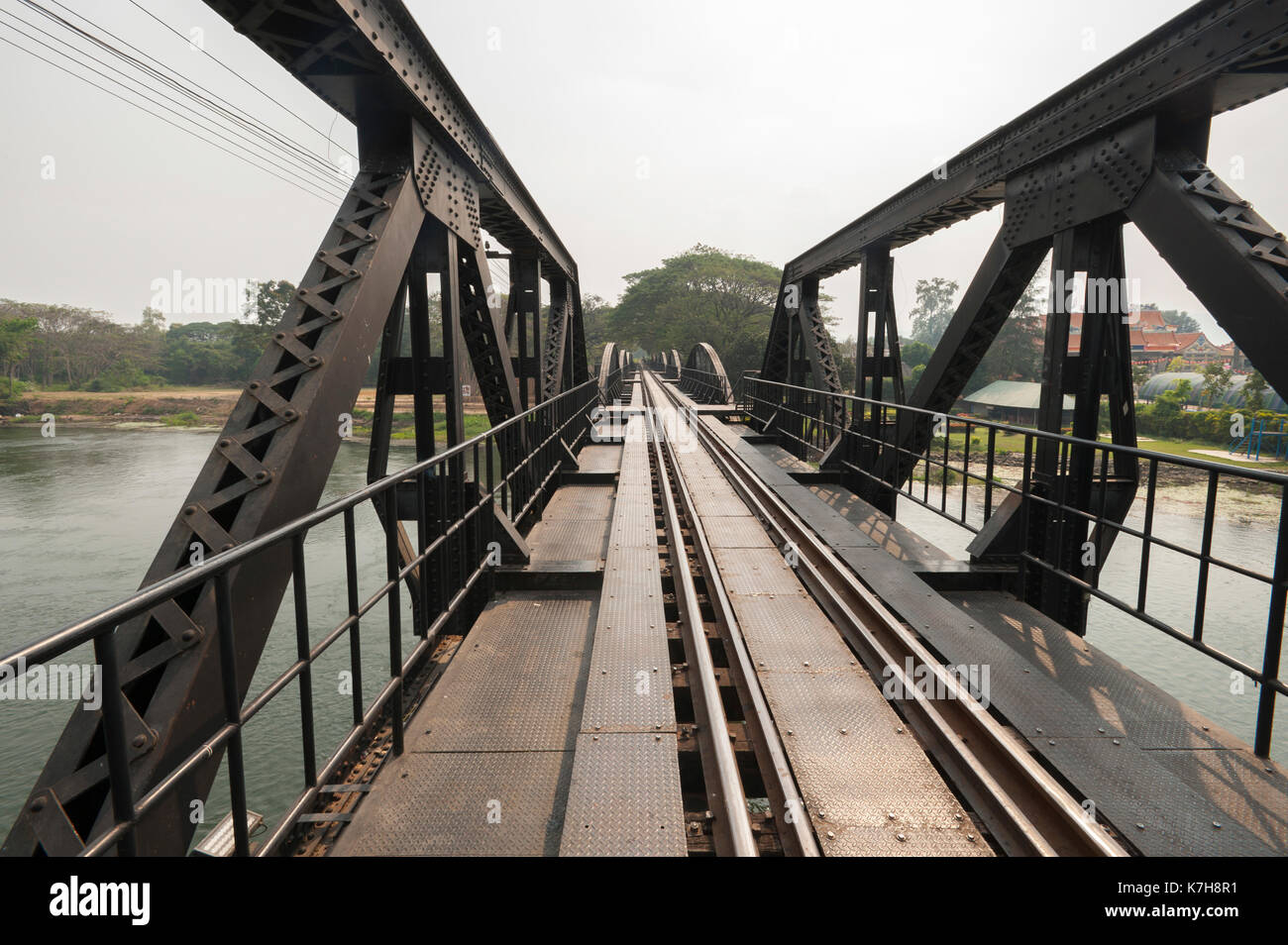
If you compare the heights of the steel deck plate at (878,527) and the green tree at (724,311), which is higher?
the green tree at (724,311)

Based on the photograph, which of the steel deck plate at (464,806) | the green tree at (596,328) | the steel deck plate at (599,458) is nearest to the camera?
the steel deck plate at (464,806)

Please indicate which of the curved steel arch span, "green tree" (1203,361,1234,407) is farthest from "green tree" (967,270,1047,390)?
the curved steel arch span

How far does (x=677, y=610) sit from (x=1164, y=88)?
187 inches

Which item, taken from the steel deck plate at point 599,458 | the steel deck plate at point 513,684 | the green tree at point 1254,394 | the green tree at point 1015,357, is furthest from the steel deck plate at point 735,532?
the green tree at point 1015,357

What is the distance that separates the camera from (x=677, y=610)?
5352 mm

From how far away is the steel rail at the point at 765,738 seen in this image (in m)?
2.57

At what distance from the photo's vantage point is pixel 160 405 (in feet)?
178

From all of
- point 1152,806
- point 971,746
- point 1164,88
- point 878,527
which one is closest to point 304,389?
point 971,746

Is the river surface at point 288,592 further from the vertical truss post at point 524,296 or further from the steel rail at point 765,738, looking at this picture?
the vertical truss post at point 524,296

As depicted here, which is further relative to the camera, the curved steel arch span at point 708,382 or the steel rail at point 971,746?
the curved steel arch span at point 708,382

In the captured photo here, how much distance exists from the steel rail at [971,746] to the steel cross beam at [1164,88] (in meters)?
3.70

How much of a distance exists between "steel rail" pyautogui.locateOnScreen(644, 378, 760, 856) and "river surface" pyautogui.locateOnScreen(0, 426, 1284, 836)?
9.23 ft
